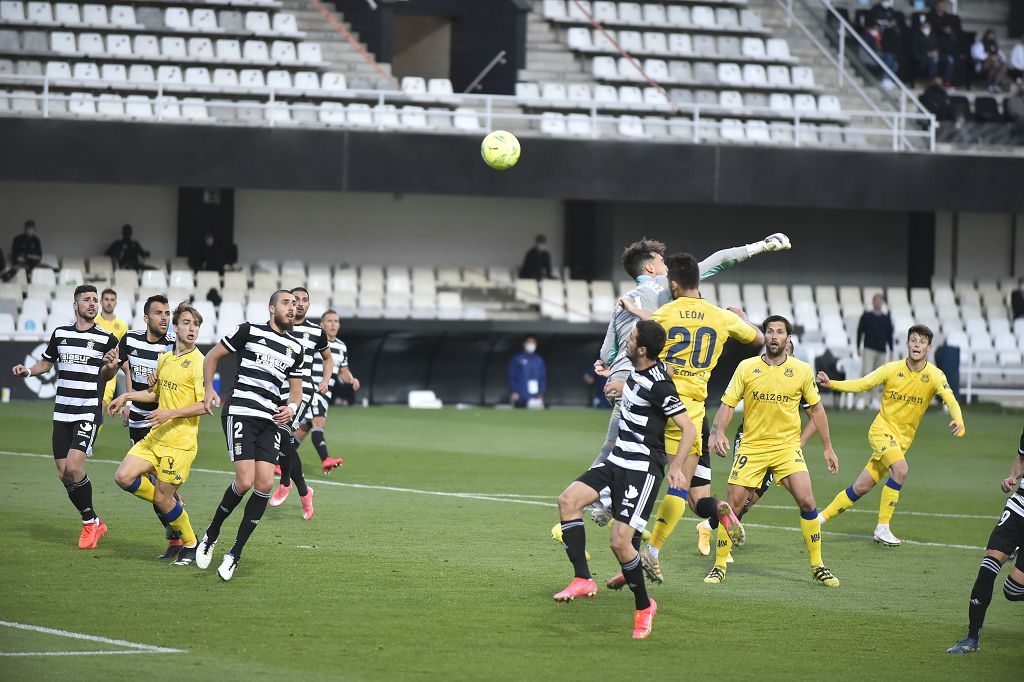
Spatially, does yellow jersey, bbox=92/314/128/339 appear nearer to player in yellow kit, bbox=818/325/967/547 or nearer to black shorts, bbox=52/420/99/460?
black shorts, bbox=52/420/99/460

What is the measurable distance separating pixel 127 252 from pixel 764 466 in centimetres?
2036

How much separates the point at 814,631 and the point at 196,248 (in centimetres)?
2207

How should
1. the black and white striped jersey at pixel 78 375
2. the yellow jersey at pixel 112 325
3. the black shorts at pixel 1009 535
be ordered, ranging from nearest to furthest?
the black shorts at pixel 1009 535 < the black and white striped jersey at pixel 78 375 < the yellow jersey at pixel 112 325

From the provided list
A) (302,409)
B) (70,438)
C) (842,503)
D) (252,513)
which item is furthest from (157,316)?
(842,503)

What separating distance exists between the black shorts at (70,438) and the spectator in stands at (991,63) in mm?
27162

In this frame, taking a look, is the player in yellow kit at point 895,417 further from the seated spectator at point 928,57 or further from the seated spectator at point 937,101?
the seated spectator at point 928,57

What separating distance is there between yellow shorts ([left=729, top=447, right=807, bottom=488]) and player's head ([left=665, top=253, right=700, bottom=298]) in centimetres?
163

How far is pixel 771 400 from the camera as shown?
1067 cm

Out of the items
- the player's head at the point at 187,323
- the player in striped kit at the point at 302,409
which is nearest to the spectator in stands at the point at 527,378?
the player in striped kit at the point at 302,409

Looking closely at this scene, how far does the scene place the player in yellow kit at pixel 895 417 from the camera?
12258mm

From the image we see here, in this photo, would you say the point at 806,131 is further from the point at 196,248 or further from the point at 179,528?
the point at 179,528

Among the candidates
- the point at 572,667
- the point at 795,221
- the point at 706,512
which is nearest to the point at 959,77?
the point at 795,221

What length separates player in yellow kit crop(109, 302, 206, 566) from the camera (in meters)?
10.1

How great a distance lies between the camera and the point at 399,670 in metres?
7.41
